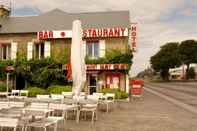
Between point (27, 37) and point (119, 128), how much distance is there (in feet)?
63.0

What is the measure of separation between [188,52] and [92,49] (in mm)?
71545

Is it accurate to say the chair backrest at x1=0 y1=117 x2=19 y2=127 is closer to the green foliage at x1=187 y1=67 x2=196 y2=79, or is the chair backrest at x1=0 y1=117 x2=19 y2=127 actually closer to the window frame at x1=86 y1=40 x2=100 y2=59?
the window frame at x1=86 y1=40 x2=100 y2=59

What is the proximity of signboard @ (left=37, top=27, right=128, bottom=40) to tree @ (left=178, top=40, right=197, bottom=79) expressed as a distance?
7154cm

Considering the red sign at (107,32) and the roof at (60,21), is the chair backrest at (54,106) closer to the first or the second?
the red sign at (107,32)

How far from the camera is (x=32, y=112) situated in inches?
352

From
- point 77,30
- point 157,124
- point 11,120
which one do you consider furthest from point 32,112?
point 77,30

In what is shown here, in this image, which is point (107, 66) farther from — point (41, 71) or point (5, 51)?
point (5, 51)

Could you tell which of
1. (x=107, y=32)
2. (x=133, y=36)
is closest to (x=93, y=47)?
(x=107, y=32)

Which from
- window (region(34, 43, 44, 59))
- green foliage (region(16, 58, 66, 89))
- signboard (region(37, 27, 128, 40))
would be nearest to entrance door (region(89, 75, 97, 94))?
green foliage (region(16, 58, 66, 89))

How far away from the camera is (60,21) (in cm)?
3073

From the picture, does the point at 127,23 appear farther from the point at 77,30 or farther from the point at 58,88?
the point at 77,30

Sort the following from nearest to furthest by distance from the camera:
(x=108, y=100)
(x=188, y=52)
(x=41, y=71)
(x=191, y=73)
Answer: (x=108, y=100)
(x=41, y=71)
(x=188, y=52)
(x=191, y=73)

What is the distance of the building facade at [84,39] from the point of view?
2680 centimetres

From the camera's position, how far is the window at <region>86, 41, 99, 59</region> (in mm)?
27516
